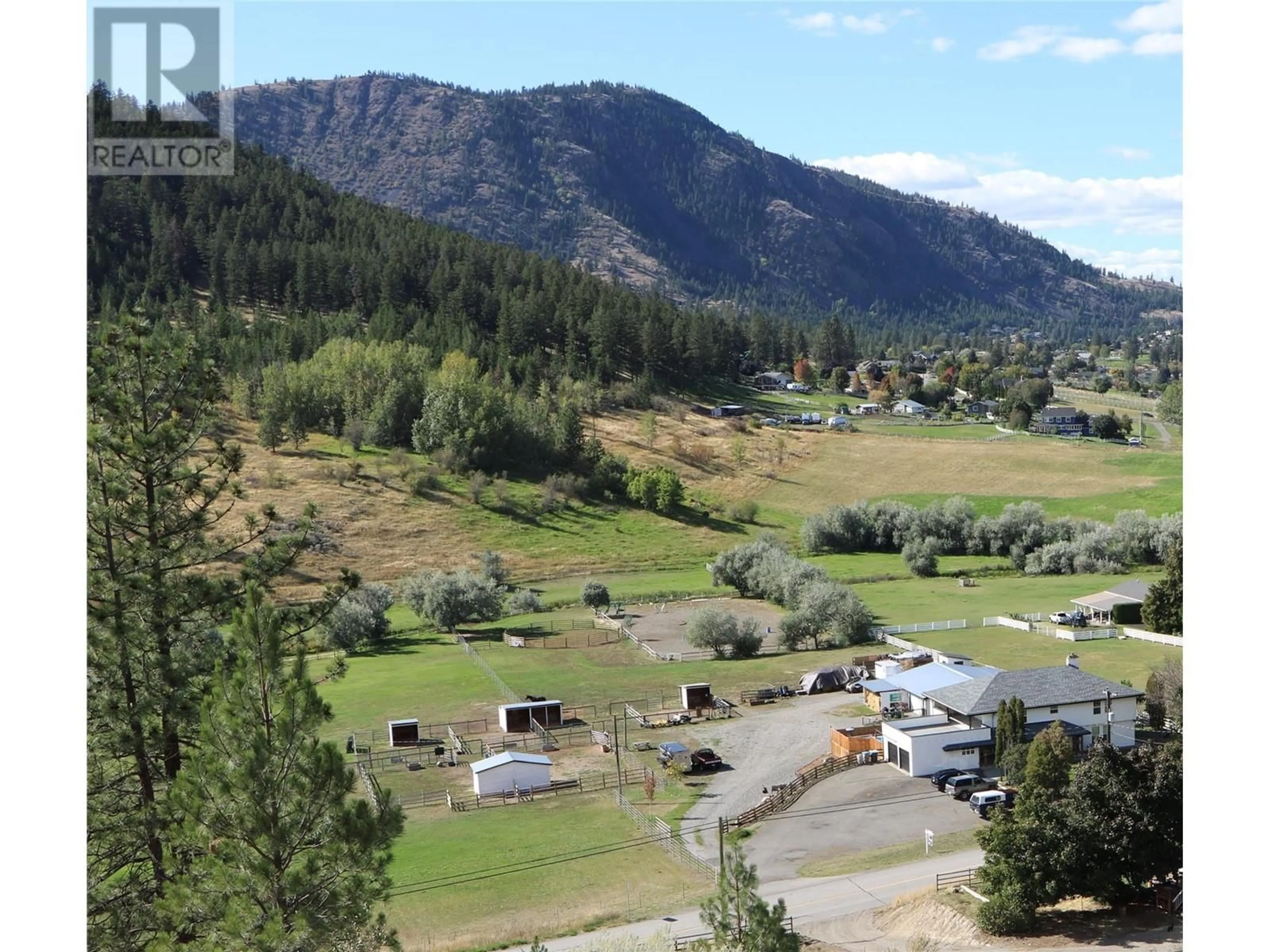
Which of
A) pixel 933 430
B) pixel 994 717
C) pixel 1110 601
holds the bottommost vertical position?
pixel 994 717

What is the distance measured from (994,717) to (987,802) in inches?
195

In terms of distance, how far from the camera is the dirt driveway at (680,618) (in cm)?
4938

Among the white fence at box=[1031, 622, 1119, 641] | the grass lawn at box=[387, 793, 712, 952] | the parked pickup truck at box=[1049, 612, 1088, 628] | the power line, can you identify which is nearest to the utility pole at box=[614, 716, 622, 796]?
the grass lawn at box=[387, 793, 712, 952]

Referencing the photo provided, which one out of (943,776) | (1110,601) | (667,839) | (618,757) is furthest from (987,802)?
(1110,601)

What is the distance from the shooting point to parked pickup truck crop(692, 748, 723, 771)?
31828mm

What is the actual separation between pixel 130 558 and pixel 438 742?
24.4 meters

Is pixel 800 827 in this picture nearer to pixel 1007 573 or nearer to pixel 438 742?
pixel 438 742

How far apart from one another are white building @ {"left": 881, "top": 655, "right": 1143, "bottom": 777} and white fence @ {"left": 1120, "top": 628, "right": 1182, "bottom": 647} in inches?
469

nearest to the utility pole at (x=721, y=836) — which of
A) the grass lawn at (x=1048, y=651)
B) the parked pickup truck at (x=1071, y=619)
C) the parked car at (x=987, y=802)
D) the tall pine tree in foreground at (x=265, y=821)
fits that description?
the parked car at (x=987, y=802)

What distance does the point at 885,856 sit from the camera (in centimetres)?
2498

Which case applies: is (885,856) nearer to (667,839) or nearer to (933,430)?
(667,839)

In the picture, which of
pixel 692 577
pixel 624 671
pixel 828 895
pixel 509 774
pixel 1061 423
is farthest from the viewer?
pixel 1061 423

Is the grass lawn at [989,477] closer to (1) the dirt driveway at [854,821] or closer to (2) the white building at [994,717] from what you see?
(2) the white building at [994,717]
